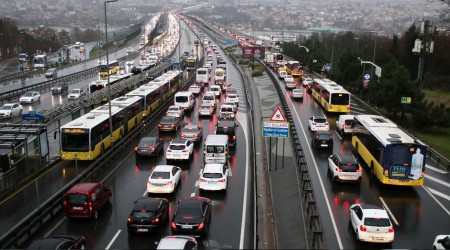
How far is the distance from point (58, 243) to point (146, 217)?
12.8 feet

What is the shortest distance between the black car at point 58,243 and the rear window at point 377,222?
1081cm

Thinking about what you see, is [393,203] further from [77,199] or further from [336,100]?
[336,100]

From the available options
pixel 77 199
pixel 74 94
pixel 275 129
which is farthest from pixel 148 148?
pixel 74 94

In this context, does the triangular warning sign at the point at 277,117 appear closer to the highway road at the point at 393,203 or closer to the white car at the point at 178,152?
the highway road at the point at 393,203

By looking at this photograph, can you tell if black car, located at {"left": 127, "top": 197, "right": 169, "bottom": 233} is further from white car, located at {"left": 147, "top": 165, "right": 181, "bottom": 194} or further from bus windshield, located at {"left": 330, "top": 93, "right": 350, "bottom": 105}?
bus windshield, located at {"left": 330, "top": 93, "right": 350, "bottom": 105}

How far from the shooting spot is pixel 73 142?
28.7 metres

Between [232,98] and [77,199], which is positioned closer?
[77,199]

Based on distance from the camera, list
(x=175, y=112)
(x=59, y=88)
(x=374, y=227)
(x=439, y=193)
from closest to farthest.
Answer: (x=374, y=227)
(x=439, y=193)
(x=175, y=112)
(x=59, y=88)

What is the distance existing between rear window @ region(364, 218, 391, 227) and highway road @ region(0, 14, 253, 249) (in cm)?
461

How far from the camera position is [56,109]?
3316cm

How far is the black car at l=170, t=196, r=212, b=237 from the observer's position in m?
18.1

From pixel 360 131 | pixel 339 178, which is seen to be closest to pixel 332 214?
pixel 339 178

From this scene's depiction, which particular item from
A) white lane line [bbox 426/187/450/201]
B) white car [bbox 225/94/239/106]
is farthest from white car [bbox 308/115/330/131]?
white car [bbox 225/94/239/106]


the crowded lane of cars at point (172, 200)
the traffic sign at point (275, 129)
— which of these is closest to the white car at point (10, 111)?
the crowded lane of cars at point (172, 200)
